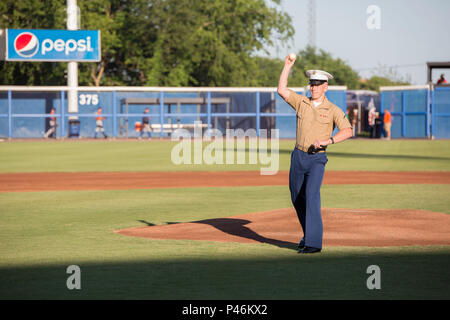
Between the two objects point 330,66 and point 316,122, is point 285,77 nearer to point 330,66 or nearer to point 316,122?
point 316,122

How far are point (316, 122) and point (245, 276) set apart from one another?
1.94 m

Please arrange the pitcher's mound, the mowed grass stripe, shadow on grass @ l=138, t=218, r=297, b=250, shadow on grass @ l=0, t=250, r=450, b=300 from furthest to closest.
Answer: the mowed grass stripe < the pitcher's mound < shadow on grass @ l=138, t=218, r=297, b=250 < shadow on grass @ l=0, t=250, r=450, b=300

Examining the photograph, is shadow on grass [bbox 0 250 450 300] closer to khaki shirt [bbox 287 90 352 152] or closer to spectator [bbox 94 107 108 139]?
khaki shirt [bbox 287 90 352 152]

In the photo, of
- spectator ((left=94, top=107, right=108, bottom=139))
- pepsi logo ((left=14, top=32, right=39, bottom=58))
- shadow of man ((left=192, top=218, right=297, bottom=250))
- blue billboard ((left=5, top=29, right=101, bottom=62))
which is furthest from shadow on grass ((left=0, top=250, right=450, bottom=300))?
pepsi logo ((left=14, top=32, right=39, bottom=58))

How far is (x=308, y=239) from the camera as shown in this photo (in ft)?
25.9

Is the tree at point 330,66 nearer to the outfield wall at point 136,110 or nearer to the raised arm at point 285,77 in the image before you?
the outfield wall at point 136,110

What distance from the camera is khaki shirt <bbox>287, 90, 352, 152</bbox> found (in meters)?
7.75

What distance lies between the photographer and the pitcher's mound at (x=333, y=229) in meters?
9.02

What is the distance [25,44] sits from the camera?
44.4 m

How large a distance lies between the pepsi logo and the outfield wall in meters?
2.58

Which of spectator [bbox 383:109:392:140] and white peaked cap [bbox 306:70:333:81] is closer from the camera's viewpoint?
white peaked cap [bbox 306:70:333:81]

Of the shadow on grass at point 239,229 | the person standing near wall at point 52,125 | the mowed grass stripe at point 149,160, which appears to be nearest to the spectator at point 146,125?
the person standing near wall at point 52,125
